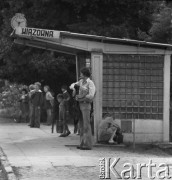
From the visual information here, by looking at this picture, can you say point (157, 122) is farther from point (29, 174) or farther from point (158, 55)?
point (29, 174)

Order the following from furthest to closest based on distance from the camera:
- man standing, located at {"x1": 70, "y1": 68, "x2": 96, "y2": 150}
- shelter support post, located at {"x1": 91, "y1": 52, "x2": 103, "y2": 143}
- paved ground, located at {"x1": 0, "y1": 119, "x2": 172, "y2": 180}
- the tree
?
the tree, shelter support post, located at {"x1": 91, "y1": 52, "x2": 103, "y2": 143}, man standing, located at {"x1": 70, "y1": 68, "x2": 96, "y2": 150}, paved ground, located at {"x1": 0, "y1": 119, "x2": 172, "y2": 180}

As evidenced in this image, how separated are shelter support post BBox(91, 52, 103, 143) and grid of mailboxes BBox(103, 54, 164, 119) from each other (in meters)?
0.21

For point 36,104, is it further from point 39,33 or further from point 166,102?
point 166,102

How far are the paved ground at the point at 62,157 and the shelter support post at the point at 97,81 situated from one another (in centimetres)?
→ 73

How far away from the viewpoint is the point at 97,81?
14.4m

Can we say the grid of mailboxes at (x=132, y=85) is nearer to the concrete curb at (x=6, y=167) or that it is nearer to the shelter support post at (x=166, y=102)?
the shelter support post at (x=166, y=102)

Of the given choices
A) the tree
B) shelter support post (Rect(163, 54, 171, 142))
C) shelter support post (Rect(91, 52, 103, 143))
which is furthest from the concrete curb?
the tree

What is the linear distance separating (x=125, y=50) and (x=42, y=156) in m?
3.94

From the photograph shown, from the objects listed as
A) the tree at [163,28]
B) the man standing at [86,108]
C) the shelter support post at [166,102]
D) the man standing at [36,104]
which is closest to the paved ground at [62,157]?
the man standing at [86,108]

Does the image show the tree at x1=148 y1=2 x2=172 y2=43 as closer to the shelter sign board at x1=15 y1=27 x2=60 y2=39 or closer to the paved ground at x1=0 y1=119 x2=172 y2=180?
the paved ground at x1=0 y1=119 x2=172 y2=180

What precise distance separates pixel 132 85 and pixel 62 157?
141 inches

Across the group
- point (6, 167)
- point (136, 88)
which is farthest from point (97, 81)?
point (6, 167)

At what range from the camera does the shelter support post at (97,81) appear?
14344 millimetres

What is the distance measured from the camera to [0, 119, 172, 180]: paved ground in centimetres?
1005
